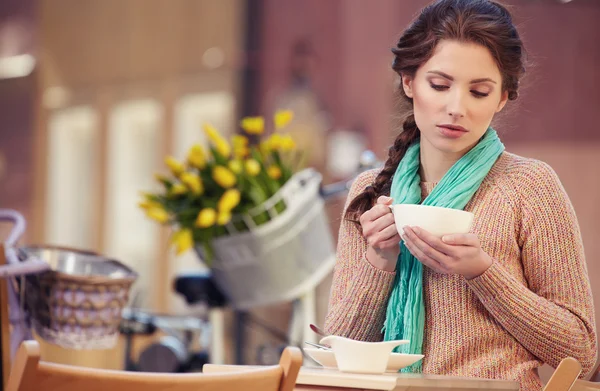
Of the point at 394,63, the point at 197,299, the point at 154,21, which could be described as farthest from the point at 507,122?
the point at 154,21

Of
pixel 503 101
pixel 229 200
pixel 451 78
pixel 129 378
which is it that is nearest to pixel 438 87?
pixel 451 78

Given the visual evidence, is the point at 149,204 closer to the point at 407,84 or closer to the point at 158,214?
the point at 158,214

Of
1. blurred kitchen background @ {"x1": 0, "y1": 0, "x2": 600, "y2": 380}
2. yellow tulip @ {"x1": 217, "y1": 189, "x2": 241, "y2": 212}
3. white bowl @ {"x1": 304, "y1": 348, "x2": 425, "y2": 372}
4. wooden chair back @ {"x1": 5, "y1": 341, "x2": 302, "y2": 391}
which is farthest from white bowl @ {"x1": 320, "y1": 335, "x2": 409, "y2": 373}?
blurred kitchen background @ {"x1": 0, "y1": 0, "x2": 600, "y2": 380}

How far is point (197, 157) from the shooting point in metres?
3.21

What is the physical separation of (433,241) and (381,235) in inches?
6.1

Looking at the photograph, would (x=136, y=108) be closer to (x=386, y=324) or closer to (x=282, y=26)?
(x=282, y=26)

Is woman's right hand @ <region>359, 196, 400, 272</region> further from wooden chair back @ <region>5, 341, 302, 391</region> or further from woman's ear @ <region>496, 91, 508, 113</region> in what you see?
wooden chair back @ <region>5, 341, 302, 391</region>

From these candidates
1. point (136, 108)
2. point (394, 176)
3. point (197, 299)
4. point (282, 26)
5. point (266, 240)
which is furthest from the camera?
point (136, 108)

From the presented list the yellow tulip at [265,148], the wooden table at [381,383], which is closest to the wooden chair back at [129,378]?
the wooden table at [381,383]

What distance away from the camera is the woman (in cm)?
151

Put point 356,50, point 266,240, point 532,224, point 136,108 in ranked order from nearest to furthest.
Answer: point 532,224 → point 266,240 → point 356,50 → point 136,108

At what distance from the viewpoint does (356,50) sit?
5.80 meters

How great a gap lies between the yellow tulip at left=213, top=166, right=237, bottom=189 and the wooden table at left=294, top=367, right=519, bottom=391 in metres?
1.93

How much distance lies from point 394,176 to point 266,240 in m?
1.48
